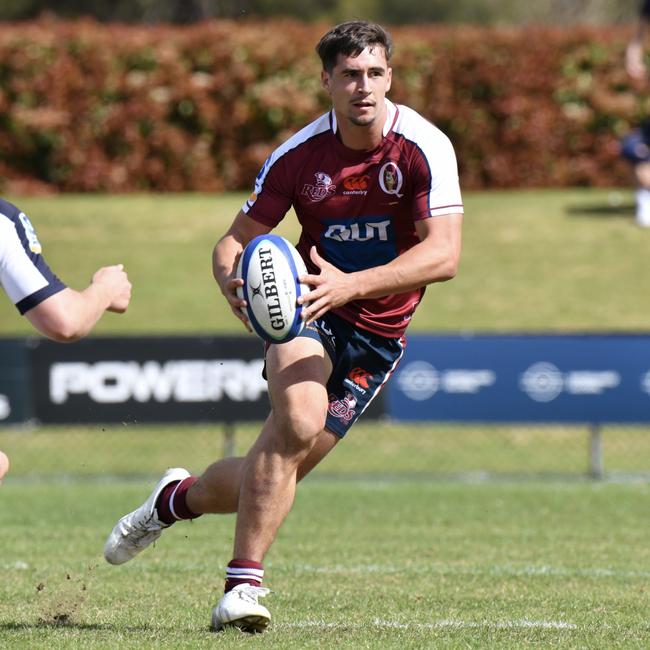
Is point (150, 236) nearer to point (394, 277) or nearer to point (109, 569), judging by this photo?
point (109, 569)

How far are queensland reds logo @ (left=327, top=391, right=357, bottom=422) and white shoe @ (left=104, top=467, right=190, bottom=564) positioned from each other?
2.84 feet

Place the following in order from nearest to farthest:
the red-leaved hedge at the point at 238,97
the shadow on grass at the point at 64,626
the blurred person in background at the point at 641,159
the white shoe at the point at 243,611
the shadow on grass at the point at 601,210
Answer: the white shoe at the point at 243,611 → the shadow on grass at the point at 64,626 → the blurred person in background at the point at 641,159 → the shadow on grass at the point at 601,210 → the red-leaved hedge at the point at 238,97

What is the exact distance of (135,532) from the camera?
20.1 ft

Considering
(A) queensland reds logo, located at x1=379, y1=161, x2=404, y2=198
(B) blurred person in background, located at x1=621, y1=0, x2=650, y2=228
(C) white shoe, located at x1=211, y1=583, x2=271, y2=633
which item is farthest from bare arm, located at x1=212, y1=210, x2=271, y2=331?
(B) blurred person in background, located at x1=621, y1=0, x2=650, y2=228

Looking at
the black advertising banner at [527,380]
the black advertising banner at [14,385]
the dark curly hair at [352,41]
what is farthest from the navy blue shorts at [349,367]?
the black advertising banner at [14,385]

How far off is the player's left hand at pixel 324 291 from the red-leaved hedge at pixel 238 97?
15.8 metres

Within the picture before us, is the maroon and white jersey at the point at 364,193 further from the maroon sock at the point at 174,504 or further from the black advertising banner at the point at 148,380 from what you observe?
the black advertising banner at the point at 148,380

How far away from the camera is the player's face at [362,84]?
18.4 ft

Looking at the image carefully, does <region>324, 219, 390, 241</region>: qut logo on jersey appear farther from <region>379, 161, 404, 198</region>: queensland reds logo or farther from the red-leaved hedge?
the red-leaved hedge

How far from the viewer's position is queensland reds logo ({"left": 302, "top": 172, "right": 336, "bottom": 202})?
577cm

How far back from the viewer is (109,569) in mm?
7535

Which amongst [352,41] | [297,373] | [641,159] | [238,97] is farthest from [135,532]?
[238,97]

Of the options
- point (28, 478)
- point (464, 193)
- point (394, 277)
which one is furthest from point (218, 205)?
point (394, 277)

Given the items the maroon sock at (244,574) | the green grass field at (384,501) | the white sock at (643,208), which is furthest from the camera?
the white sock at (643,208)
